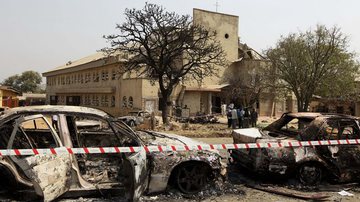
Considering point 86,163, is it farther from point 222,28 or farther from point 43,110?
point 222,28

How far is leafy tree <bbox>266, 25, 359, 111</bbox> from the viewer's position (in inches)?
1105

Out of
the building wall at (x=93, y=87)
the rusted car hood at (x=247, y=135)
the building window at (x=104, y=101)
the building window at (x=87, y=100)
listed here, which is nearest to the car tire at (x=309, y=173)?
the rusted car hood at (x=247, y=135)

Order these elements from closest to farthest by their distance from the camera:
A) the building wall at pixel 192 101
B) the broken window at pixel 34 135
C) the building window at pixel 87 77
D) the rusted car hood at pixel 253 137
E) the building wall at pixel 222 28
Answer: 1. the broken window at pixel 34 135
2. the rusted car hood at pixel 253 137
3. the building wall at pixel 192 101
4. the building wall at pixel 222 28
5. the building window at pixel 87 77

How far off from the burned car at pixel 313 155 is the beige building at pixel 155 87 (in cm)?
2643

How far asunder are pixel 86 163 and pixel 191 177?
2.03m

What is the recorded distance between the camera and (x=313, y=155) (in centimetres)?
721

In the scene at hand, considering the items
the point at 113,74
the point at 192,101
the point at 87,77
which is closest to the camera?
the point at 192,101

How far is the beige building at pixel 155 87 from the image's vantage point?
3481cm

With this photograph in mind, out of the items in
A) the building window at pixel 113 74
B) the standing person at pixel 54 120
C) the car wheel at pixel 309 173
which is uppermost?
the building window at pixel 113 74

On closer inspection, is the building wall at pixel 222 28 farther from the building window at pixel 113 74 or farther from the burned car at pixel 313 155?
the burned car at pixel 313 155

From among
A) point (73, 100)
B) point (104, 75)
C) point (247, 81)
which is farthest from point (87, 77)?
point (247, 81)

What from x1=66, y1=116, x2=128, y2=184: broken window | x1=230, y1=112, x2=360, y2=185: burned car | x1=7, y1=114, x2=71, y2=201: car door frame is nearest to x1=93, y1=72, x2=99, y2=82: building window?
x1=66, y1=116, x2=128, y2=184: broken window

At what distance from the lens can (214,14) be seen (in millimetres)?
41750

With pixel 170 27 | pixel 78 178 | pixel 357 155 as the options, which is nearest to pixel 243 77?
pixel 170 27
